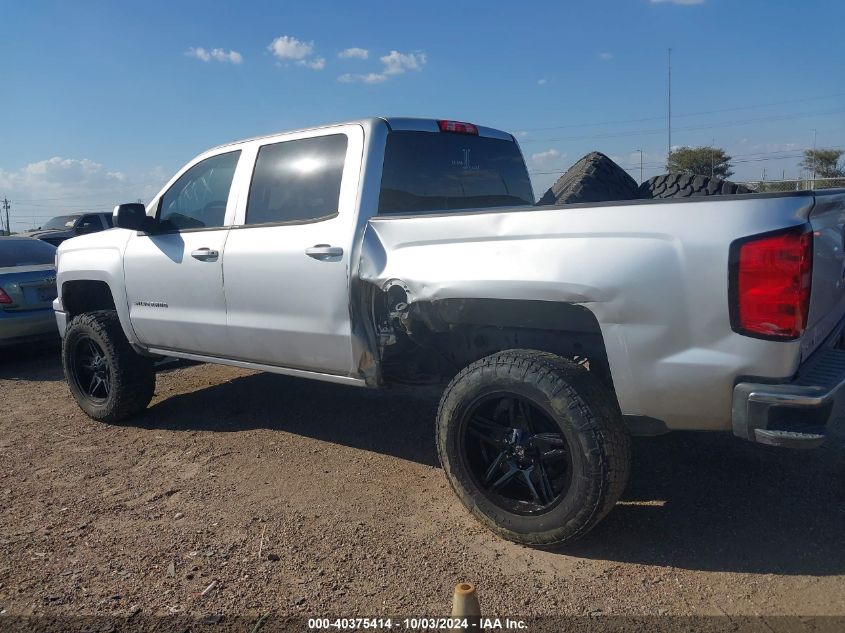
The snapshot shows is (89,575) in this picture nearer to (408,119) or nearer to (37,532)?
(37,532)

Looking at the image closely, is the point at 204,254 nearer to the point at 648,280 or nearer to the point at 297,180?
the point at 297,180

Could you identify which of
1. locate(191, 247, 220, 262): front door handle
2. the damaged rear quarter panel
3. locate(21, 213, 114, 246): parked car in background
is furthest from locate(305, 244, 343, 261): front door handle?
locate(21, 213, 114, 246): parked car in background

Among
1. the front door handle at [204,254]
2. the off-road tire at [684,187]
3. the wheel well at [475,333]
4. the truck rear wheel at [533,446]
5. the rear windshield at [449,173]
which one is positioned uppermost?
the rear windshield at [449,173]

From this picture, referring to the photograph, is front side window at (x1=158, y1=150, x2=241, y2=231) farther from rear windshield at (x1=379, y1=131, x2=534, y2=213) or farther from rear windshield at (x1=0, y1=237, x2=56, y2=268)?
rear windshield at (x1=0, y1=237, x2=56, y2=268)

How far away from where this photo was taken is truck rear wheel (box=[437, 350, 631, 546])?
2.91 metres

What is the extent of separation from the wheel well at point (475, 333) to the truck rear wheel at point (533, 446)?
222 mm

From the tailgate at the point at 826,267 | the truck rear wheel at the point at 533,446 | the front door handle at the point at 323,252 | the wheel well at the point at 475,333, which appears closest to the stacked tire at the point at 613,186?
the wheel well at the point at 475,333

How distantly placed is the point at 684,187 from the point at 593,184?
63cm

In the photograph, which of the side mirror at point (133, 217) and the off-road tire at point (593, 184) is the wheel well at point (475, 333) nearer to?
the off-road tire at point (593, 184)

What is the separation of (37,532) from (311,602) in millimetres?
1799

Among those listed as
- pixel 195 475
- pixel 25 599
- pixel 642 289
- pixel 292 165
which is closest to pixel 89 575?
pixel 25 599

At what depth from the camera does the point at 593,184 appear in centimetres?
459

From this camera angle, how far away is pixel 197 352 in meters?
4.78

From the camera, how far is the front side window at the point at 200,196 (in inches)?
183
